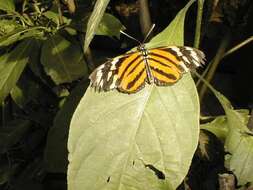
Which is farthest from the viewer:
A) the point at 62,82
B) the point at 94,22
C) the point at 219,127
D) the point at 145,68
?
the point at 62,82

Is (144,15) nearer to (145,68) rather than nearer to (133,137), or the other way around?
(145,68)

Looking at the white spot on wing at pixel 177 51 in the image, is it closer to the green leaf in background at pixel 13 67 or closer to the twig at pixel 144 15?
the twig at pixel 144 15

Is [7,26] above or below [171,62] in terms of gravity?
below

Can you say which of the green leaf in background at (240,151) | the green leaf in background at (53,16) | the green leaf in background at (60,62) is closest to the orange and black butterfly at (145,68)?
the green leaf in background at (240,151)

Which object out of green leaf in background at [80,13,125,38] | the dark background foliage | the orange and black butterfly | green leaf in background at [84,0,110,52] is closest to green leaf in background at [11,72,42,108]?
the dark background foliage

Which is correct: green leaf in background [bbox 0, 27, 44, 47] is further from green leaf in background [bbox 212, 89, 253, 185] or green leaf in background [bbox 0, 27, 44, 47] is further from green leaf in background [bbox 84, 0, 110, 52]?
green leaf in background [bbox 212, 89, 253, 185]

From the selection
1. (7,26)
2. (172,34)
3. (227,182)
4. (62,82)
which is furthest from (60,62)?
(227,182)
